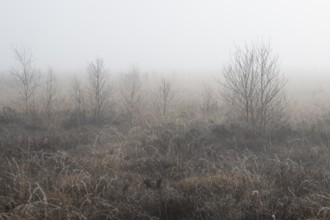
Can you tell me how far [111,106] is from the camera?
1405cm

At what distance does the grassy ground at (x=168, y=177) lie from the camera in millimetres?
4867

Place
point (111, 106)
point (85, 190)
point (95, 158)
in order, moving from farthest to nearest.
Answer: point (111, 106), point (95, 158), point (85, 190)

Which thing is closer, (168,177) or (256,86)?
(168,177)

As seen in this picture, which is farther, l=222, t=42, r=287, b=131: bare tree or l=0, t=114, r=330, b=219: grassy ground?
l=222, t=42, r=287, b=131: bare tree

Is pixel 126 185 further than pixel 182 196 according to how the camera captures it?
Yes

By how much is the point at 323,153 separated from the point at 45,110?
8.74 metres

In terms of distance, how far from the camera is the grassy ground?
4867mm

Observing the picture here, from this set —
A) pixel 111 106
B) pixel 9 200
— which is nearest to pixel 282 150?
pixel 9 200

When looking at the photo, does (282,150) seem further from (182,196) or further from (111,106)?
(111,106)

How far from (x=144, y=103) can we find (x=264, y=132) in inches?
251

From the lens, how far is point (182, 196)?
5.31 m

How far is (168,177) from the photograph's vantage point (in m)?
6.65

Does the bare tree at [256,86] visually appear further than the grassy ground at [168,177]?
Yes

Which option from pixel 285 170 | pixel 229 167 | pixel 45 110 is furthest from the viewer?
pixel 45 110
